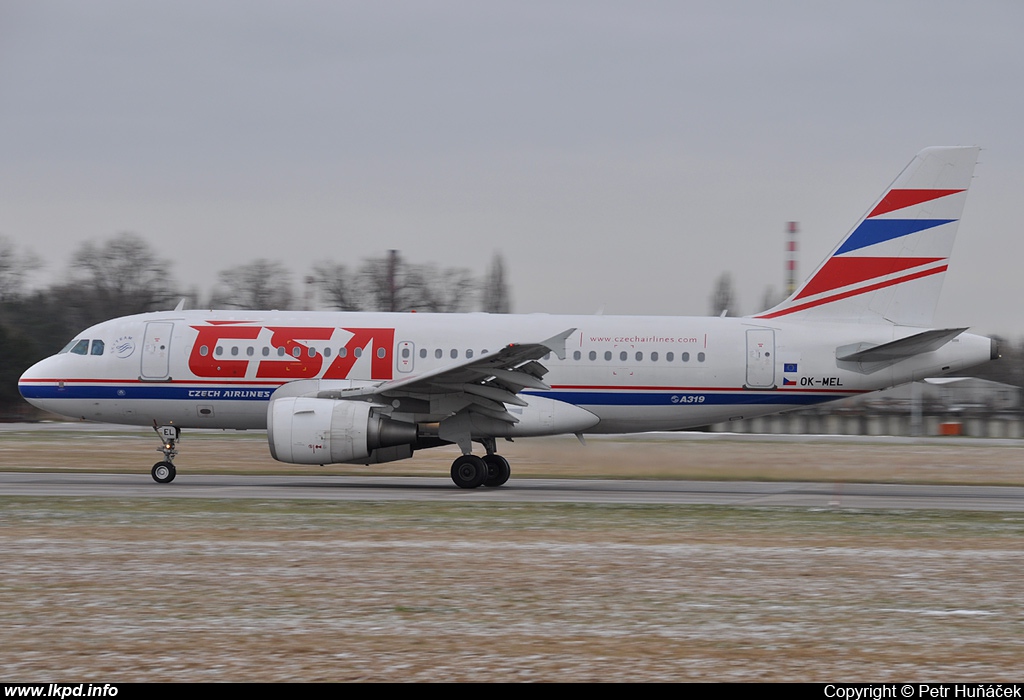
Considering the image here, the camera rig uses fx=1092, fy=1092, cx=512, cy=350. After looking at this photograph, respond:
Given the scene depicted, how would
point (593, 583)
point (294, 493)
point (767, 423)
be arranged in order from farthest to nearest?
point (767, 423) → point (294, 493) → point (593, 583)

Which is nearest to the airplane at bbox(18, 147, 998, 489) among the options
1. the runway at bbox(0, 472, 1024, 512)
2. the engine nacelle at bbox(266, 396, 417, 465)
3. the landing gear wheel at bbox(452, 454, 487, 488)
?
the landing gear wheel at bbox(452, 454, 487, 488)

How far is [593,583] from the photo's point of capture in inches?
405

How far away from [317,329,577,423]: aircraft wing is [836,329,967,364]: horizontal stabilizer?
6260 mm

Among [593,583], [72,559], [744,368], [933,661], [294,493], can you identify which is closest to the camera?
[933,661]

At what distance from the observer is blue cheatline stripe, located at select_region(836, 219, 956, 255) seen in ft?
77.4

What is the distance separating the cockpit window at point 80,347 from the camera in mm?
22781

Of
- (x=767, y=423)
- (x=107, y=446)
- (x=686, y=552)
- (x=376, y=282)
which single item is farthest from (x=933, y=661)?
(x=376, y=282)

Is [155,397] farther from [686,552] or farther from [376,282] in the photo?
[376,282]

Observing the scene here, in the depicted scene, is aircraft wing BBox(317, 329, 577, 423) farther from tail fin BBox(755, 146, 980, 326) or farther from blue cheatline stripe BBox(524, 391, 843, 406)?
tail fin BBox(755, 146, 980, 326)

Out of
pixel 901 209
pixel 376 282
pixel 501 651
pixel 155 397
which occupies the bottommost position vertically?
pixel 501 651

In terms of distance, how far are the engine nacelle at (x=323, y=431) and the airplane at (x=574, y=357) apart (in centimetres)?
79

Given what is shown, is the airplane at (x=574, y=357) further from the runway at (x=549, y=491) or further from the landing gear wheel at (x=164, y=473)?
the runway at (x=549, y=491)

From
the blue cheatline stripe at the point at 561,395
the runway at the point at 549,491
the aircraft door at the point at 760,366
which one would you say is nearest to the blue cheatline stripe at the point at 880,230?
the aircraft door at the point at 760,366

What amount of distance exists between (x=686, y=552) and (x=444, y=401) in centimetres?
929
